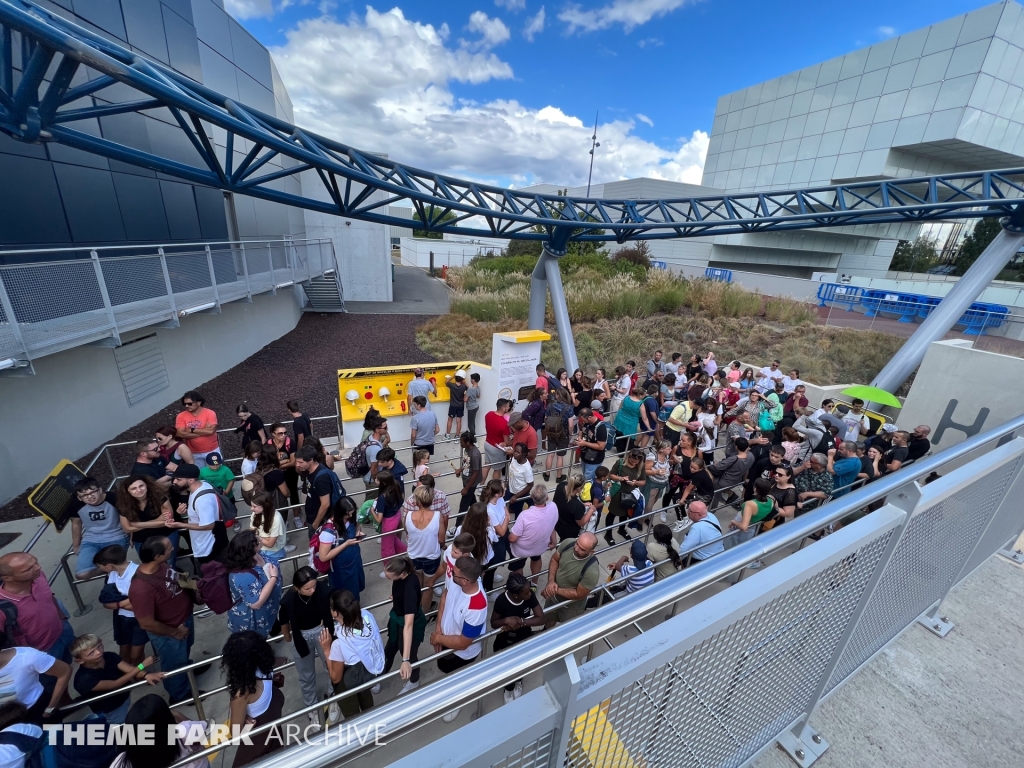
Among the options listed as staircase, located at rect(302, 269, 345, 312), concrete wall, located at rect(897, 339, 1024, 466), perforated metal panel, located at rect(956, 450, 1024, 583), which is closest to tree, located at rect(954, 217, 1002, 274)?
concrete wall, located at rect(897, 339, 1024, 466)

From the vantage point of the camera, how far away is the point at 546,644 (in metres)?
1.15

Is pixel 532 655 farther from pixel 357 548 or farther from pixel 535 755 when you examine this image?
pixel 357 548

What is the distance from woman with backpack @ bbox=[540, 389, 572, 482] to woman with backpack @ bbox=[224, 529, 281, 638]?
3.85m

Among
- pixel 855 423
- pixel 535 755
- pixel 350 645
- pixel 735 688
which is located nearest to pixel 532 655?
pixel 535 755

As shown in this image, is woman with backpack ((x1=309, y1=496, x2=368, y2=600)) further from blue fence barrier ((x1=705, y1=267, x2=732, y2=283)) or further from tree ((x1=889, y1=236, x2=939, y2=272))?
tree ((x1=889, y1=236, x2=939, y2=272))

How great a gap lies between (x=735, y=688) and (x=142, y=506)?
541cm

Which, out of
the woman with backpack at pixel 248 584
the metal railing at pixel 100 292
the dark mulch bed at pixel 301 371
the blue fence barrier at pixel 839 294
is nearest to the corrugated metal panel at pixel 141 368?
the dark mulch bed at pixel 301 371

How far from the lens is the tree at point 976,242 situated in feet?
120

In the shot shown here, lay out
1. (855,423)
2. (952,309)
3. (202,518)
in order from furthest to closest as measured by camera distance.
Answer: (952,309) < (855,423) < (202,518)

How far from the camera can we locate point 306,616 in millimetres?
3312

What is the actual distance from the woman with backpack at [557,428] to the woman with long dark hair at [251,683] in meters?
4.23

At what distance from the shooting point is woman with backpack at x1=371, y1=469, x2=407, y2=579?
175 inches

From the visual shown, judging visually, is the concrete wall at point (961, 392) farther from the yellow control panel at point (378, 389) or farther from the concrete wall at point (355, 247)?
the concrete wall at point (355, 247)

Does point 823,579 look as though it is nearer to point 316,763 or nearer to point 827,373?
point 316,763
